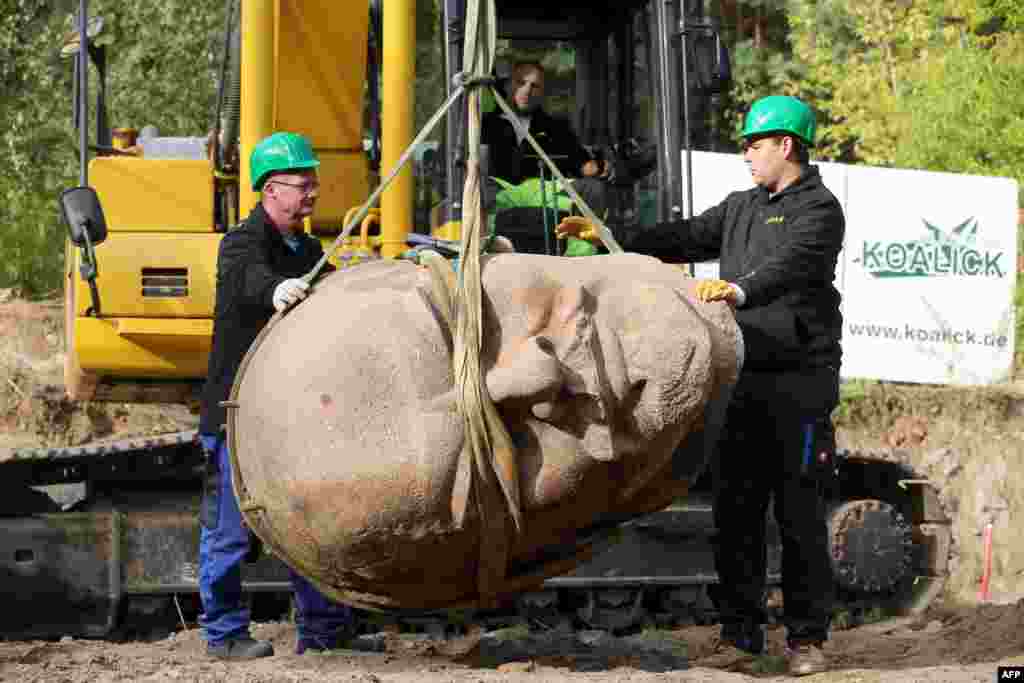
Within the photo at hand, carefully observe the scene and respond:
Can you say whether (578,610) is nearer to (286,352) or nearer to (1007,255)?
(286,352)

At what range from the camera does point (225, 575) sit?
249 inches

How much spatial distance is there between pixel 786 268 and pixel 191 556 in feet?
12.4

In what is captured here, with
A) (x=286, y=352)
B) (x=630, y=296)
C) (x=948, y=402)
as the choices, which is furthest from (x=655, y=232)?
(x=948, y=402)

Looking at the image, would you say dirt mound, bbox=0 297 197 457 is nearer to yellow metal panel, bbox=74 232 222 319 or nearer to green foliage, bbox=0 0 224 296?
green foliage, bbox=0 0 224 296

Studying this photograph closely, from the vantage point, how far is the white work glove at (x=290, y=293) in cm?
507

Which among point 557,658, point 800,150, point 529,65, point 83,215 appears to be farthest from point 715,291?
point 83,215

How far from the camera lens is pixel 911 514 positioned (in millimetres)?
9406

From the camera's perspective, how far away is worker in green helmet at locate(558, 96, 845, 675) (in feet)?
20.1

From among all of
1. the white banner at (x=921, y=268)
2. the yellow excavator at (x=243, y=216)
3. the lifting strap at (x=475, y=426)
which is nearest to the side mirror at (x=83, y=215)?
the yellow excavator at (x=243, y=216)

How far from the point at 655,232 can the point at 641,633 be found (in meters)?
2.80

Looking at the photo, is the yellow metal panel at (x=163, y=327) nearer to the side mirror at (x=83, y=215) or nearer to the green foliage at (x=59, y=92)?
the side mirror at (x=83, y=215)

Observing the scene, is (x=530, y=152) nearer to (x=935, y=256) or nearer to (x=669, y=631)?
(x=669, y=631)

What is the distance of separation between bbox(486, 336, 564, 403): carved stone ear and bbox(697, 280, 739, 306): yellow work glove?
2.70 feet

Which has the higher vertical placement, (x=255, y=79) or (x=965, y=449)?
(x=255, y=79)
